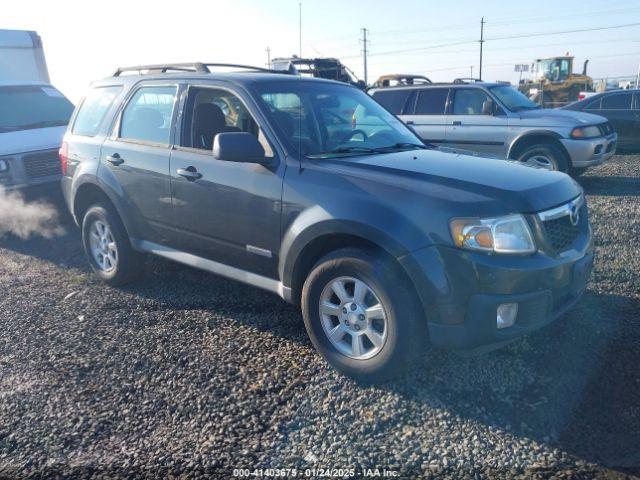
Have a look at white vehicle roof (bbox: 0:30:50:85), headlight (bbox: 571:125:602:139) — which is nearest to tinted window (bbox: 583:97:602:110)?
headlight (bbox: 571:125:602:139)

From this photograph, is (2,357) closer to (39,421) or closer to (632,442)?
(39,421)

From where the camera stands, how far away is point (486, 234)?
3162 mm

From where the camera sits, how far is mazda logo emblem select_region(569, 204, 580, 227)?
3602mm

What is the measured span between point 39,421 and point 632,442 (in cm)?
318

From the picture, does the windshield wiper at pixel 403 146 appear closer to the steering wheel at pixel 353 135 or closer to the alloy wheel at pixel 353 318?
the steering wheel at pixel 353 135

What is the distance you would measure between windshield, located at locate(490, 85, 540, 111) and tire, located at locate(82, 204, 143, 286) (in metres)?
7.20

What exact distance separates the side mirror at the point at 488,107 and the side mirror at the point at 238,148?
6868 millimetres

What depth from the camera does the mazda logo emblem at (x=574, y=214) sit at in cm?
360

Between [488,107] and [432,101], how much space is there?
48.3 inches

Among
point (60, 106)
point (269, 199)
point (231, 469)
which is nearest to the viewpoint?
point (231, 469)

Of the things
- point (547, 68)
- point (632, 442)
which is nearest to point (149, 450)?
point (632, 442)

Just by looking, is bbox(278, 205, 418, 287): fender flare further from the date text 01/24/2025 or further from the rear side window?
the rear side window

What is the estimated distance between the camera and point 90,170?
5258 mm

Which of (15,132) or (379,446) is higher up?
(15,132)
